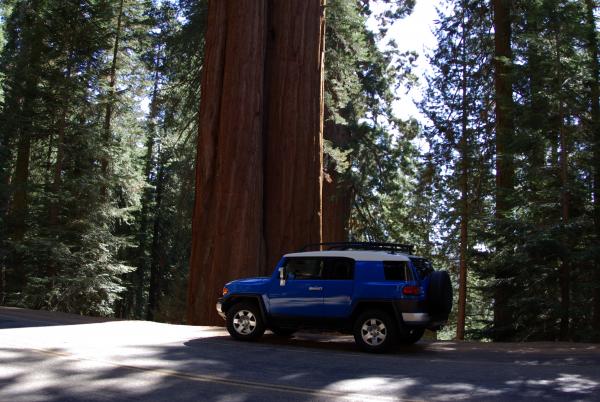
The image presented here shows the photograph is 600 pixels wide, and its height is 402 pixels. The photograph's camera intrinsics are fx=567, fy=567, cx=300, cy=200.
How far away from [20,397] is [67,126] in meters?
22.7

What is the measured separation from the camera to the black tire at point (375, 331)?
31.6ft

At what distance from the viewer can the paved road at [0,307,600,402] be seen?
6.42m

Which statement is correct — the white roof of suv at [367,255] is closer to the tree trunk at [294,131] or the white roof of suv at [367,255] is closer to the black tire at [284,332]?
the black tire at [284,332]

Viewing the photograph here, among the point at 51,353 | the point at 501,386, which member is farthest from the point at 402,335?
the point at 51,353

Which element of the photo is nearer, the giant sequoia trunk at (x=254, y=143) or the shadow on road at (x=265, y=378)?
the shadow on road at (x=265, y=378)

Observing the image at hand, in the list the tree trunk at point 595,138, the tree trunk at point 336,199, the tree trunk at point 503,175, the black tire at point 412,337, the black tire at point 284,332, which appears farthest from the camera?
the tree trunk at point 336,199

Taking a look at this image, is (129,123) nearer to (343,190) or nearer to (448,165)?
(343,190)

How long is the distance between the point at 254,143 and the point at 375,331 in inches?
274

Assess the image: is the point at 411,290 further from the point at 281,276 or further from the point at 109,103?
the point at 109,103

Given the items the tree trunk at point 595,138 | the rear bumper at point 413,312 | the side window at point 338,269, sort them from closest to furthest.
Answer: the rear bumper at point 413,312 < the side window at point 338,269 < the tree trunk at point 595,138

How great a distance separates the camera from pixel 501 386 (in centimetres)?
711

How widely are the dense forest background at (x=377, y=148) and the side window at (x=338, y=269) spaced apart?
4791 mm

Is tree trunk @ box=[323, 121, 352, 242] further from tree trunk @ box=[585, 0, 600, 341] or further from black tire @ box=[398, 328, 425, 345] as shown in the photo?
black tire @ box=[398, 328, 425, 345]

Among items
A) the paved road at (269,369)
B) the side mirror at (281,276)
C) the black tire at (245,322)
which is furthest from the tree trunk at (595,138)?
the black tire at (245,322)
